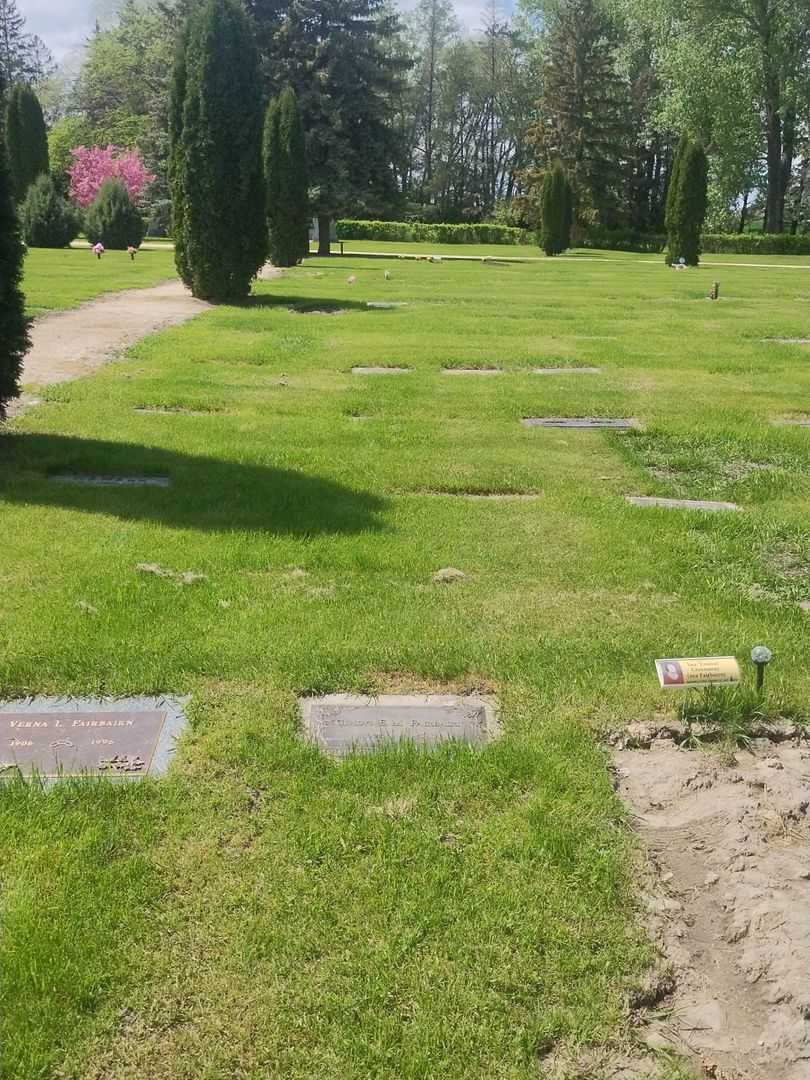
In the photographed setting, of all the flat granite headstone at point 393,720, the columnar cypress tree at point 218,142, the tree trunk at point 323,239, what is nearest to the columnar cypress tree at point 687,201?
the tree trunk at point 323,239

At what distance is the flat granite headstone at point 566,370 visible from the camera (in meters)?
9.99

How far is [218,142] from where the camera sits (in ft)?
46.1

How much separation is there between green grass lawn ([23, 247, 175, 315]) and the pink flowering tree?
14619 millimetres

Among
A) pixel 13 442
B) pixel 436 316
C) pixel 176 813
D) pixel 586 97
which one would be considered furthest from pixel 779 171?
pixel 176 813

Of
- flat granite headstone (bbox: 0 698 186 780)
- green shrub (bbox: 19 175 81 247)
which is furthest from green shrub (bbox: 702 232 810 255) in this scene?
flat granite headstone (bbox: 0 698 186 780)

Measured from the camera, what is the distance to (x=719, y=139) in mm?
40250

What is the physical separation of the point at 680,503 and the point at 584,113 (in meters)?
44.7

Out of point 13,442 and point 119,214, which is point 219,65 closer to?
point 13,442

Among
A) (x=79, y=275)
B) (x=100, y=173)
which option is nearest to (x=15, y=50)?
(x=100, y=173)

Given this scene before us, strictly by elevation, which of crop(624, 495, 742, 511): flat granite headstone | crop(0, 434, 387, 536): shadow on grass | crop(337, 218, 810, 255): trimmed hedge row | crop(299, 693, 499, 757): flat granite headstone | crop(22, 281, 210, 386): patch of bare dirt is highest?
crop(337, 218, 810, 255): trimmed hedge row

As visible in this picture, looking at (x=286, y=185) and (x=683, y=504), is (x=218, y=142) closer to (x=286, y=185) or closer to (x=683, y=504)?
(x=286, y=185)

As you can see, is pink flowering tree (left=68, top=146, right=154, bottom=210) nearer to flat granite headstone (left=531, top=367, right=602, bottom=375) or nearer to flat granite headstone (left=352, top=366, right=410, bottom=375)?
flat granite headstone (left=352, top=366, right=410, bottom=375)

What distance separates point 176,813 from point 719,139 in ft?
146

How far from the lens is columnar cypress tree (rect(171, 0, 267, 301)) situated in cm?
1393
